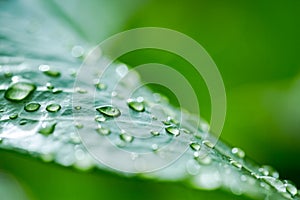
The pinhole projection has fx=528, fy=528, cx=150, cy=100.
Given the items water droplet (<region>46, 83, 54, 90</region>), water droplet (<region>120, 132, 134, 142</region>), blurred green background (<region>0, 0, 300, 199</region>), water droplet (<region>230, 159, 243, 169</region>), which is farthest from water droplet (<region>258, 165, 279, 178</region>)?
blurred green background (<region>0, 0, 300, 199</region>)

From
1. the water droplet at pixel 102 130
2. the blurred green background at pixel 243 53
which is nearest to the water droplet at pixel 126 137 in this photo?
the water droplet at pixel 102 130

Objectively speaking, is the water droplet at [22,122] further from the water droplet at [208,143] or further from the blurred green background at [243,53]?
the blurred green background at [243,53]

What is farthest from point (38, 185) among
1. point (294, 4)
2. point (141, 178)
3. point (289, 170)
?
point (294, 4)

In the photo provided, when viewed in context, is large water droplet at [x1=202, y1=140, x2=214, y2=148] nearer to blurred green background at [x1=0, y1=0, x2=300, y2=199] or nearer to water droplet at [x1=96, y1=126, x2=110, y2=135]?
water droplet at [x1=96, y1=126, x2=110, y2=135]

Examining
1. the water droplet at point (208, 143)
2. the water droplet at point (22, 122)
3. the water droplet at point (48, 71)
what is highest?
the water droplet at point (48, 71)

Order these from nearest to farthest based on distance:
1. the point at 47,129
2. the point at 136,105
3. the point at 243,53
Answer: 1. the point at 47,129
2. the point at 136,105
3. the point at 243,53

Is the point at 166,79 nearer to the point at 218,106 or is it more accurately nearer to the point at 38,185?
the point at 218,106

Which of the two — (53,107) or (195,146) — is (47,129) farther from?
(195,146)

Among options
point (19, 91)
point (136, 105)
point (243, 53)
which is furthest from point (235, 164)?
point (243, 53)
